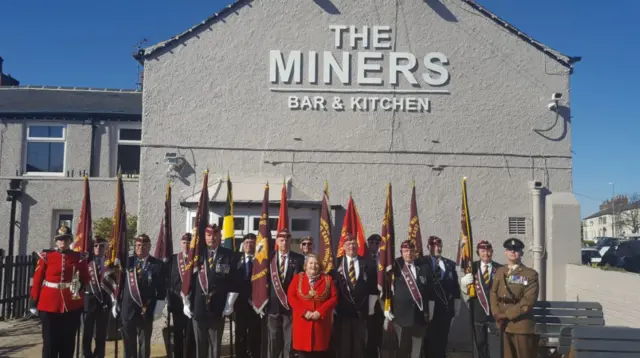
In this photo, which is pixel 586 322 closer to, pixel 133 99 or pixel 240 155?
pixel 240 155

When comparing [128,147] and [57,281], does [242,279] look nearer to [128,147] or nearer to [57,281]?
[57,281]

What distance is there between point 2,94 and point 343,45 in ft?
39.3

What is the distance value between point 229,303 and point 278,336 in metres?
0.79

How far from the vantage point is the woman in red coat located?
18.8ft

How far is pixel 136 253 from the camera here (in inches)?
274

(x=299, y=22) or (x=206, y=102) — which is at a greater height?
(x=299, y=22)

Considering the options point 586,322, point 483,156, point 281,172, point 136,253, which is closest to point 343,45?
point 281,172

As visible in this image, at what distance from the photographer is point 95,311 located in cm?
731

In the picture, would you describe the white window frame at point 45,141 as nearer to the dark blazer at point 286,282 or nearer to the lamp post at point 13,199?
the lamp post at point 13,199

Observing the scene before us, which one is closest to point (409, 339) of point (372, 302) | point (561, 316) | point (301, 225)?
point (372, 302)

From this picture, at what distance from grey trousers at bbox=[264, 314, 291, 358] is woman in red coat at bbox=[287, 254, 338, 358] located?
2.60 feet

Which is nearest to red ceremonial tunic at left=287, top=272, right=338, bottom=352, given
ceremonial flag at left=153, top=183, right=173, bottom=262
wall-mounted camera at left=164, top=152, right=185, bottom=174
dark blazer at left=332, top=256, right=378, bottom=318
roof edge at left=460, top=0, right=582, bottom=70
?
dark blazer at left=332, top=256, right=378, bottom=318

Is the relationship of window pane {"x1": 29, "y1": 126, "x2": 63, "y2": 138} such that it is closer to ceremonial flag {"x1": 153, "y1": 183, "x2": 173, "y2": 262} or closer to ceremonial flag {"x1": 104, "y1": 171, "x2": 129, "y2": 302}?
ceremonial flag {"x1": 153, "y1": 183, "x2": 173, "y2": 262}

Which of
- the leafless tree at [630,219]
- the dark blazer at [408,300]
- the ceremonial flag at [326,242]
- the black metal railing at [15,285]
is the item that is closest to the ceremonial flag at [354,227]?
the ceremonial flag at [326,242]
